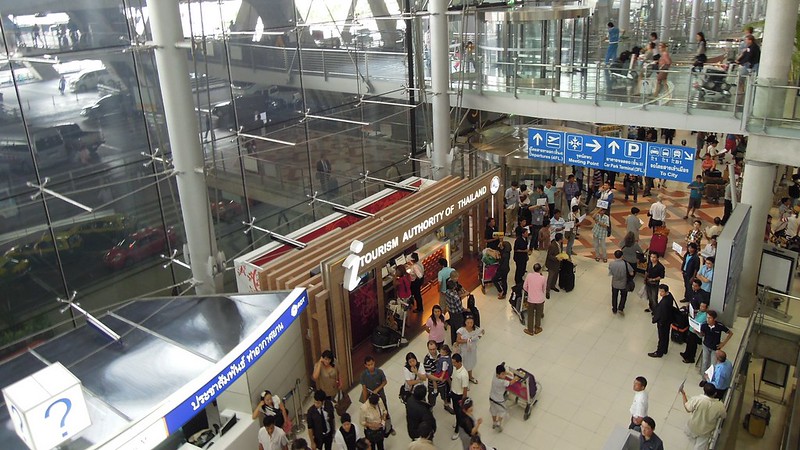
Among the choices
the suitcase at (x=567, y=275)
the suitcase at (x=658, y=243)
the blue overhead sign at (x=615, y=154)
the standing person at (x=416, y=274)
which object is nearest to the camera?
the standing person at (x=416, y=274)

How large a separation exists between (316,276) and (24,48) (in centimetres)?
481

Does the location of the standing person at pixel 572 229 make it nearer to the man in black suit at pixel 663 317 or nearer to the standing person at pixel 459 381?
the man in black suit at pixel 663 317

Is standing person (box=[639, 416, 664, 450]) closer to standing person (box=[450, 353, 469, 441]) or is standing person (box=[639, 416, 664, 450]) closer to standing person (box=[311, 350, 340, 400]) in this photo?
standing person (box=[450, 353, 469, 441])

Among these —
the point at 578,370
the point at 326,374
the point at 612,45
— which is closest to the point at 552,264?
the point at 578,370

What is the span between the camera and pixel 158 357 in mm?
7312

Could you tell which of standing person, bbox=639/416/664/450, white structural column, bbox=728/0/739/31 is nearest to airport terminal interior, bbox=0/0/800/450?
standing person, bbox=639/416/664/450

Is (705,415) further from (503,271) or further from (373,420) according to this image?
(503,271)

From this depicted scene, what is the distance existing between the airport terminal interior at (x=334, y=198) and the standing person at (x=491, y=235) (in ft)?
1.61

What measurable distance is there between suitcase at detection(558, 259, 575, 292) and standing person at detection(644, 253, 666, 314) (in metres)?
1.59

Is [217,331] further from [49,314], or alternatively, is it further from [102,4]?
[102,4]

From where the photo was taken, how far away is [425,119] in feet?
50.1

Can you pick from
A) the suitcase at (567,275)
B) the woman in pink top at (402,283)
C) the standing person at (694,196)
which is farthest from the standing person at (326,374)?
the standing person at (694,196)

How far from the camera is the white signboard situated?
4.89m

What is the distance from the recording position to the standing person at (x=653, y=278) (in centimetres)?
1141
